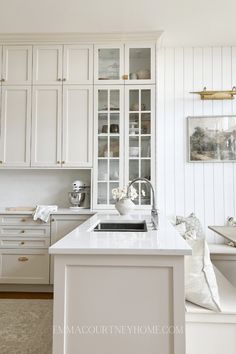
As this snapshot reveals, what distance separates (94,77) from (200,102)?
1344mm

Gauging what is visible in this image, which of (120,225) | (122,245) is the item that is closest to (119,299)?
(122,245)

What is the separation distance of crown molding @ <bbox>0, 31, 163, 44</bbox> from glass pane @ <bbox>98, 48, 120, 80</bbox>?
12 centimetres

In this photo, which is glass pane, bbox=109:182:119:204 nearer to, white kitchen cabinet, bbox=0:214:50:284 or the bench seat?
white kitchen cabinet, bbox=0:214:50:284

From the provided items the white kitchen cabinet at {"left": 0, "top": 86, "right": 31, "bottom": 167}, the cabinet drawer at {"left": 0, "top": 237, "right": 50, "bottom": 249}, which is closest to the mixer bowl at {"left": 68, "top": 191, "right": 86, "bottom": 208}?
the cabinet drawer at {"left": 0, "top": 237, "right": 50, "bottom": 249}

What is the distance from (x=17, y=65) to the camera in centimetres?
326

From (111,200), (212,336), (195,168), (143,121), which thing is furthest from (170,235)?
(195,168)

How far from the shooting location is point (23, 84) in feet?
10.6

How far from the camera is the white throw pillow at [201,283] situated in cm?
148

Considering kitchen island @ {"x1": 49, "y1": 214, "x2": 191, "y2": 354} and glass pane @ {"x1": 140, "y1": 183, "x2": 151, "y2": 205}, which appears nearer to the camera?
kitchen island @ {"x1": 49, "y1": 214, "x2": 191, "y2": 354}

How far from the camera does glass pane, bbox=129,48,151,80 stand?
10.5 feet

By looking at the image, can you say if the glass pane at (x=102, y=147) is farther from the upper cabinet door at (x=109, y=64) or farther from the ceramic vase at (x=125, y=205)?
the ceramic vase at (x=125, y=205)

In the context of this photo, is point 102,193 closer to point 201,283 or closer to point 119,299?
point 201,283

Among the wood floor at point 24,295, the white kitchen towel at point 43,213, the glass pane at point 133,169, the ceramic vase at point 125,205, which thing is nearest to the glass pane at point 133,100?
the glass pane at point 133,169

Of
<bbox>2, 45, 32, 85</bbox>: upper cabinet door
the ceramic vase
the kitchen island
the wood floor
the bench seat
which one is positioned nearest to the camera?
the kitchen island
